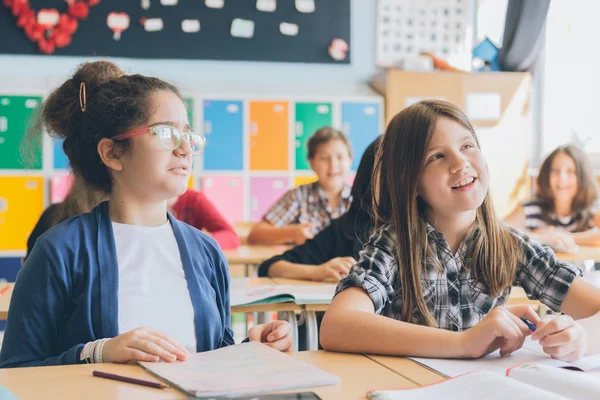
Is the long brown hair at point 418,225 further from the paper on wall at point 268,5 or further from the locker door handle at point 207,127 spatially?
the paper on wall at point 268,5

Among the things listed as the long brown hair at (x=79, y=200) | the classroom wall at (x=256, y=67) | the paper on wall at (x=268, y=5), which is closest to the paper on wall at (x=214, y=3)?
the paper on wall at (x=268, y=5)

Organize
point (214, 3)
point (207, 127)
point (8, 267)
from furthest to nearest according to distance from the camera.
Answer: point (214, 3) → point (207, 127) → point (8, 267)

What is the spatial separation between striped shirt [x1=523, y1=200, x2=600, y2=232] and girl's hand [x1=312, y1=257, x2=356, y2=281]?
7.20ft

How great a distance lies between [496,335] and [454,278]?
1.09ft

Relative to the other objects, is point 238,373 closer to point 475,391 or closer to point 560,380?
point 475,391

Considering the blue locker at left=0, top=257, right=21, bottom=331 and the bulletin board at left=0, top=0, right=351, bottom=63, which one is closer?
the blue locker at left=0, top=257, right=21, bottom=331

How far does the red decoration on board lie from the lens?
208 inches

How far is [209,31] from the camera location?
18.4 ft

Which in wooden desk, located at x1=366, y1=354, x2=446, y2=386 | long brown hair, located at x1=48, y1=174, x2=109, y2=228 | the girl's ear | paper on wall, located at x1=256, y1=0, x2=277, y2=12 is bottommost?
wooden desk, located at x1=366, y1=354, x2=446, y2=386

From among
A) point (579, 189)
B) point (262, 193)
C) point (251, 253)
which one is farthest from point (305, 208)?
point (579, 189)

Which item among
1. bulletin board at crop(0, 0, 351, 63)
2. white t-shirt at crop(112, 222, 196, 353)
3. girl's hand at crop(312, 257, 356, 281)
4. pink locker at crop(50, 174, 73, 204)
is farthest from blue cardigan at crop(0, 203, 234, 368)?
bulletin board at crop(0, 0, 351, 63)

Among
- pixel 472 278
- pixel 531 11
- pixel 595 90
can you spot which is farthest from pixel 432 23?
pixel 472 278

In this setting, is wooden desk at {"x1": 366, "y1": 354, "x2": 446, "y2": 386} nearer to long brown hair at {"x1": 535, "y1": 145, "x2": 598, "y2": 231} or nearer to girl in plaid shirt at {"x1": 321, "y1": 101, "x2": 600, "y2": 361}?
girl in plaid shirt at {"x1": 321, "y1": 101, "x2": 600, "y2": 361}

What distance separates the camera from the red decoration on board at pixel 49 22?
528cm
